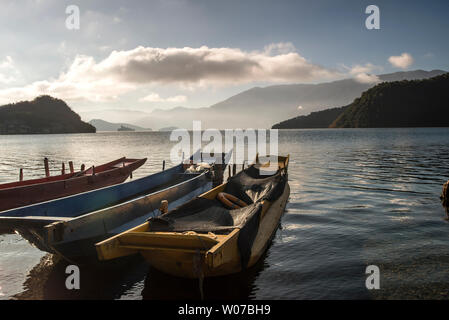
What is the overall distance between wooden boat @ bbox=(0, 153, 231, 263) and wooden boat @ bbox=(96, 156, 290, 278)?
1482mm

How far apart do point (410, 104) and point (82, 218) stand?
659 ft

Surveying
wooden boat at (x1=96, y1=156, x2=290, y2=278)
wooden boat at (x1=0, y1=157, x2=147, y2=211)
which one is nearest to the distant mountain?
wooden boat at (x1=0, y1=157, x2=147, y2=211)

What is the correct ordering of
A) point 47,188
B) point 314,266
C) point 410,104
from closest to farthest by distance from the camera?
point 314,266 < point 47,188 < point 410,104

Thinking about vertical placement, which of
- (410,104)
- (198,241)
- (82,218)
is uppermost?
(410,104)

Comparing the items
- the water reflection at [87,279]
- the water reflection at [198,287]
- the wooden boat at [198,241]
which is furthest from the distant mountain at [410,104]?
the water reflection at [87,279]

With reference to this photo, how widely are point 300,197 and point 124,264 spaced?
37.0 feet

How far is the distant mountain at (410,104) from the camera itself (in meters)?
166

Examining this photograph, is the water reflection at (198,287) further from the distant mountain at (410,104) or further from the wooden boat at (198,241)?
the distant mountain at (410,104)

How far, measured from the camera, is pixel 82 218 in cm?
778

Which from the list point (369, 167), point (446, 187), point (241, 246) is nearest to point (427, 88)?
point (369, 167)

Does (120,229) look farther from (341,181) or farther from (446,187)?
(341,181)

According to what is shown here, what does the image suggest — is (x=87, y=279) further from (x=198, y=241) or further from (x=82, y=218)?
(x=198, y=241)

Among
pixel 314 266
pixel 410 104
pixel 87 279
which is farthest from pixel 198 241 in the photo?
pixel 410 104
